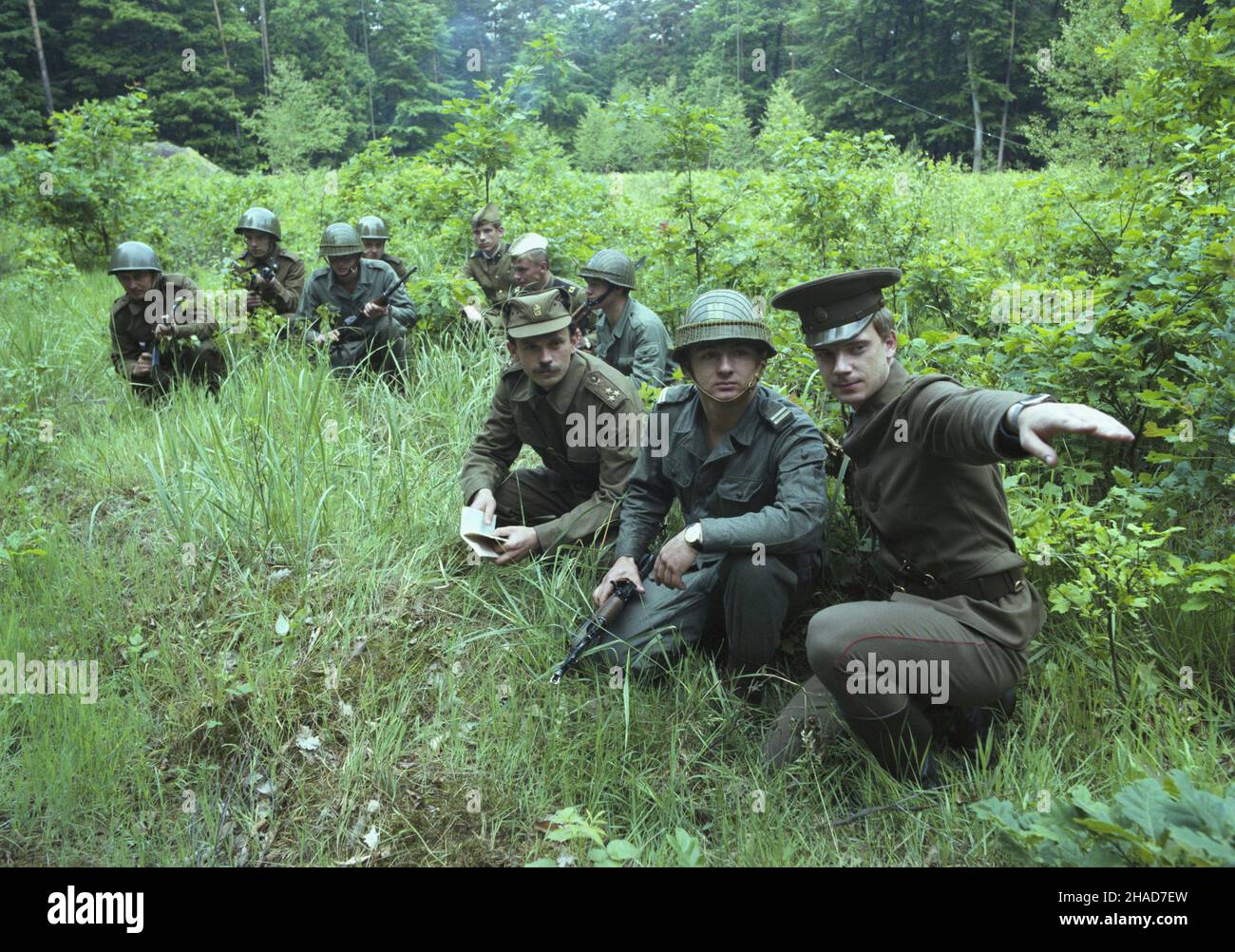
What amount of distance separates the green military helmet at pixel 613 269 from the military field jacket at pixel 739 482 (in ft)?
8.99

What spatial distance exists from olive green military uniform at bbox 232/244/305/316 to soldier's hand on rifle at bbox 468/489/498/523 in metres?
4.12

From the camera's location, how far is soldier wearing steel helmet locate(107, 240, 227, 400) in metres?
6.07

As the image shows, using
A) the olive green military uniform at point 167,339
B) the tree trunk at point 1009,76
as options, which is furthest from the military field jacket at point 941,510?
the tree trunk at point 1009,76

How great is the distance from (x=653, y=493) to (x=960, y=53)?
3130 centimetres

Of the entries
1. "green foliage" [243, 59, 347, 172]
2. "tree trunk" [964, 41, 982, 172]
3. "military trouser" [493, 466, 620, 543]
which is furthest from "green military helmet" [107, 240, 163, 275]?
"tree trunk" [964, 41, 982, 172]

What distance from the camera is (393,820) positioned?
287 centimetres

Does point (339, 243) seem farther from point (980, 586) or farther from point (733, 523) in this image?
point (980, 586)

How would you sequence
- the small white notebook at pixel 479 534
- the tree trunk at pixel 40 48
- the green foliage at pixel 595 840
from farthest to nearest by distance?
the tree trunk at pixel 40 48
the small white notebook at pixel 479 534
the green foliage at pixel 595 840

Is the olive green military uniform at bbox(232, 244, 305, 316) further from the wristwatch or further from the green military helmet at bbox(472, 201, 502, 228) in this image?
the wristwatch

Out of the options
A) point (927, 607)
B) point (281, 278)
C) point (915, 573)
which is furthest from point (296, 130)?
point (927, 607)

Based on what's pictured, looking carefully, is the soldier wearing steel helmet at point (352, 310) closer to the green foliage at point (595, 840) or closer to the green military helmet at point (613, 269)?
the green military helmet at point (613, 269)

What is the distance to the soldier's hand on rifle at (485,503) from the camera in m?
3.93

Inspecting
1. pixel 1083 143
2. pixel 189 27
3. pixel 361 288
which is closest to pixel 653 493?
pixel 361 288

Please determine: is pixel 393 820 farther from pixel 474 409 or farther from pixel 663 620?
pixel 474 409
